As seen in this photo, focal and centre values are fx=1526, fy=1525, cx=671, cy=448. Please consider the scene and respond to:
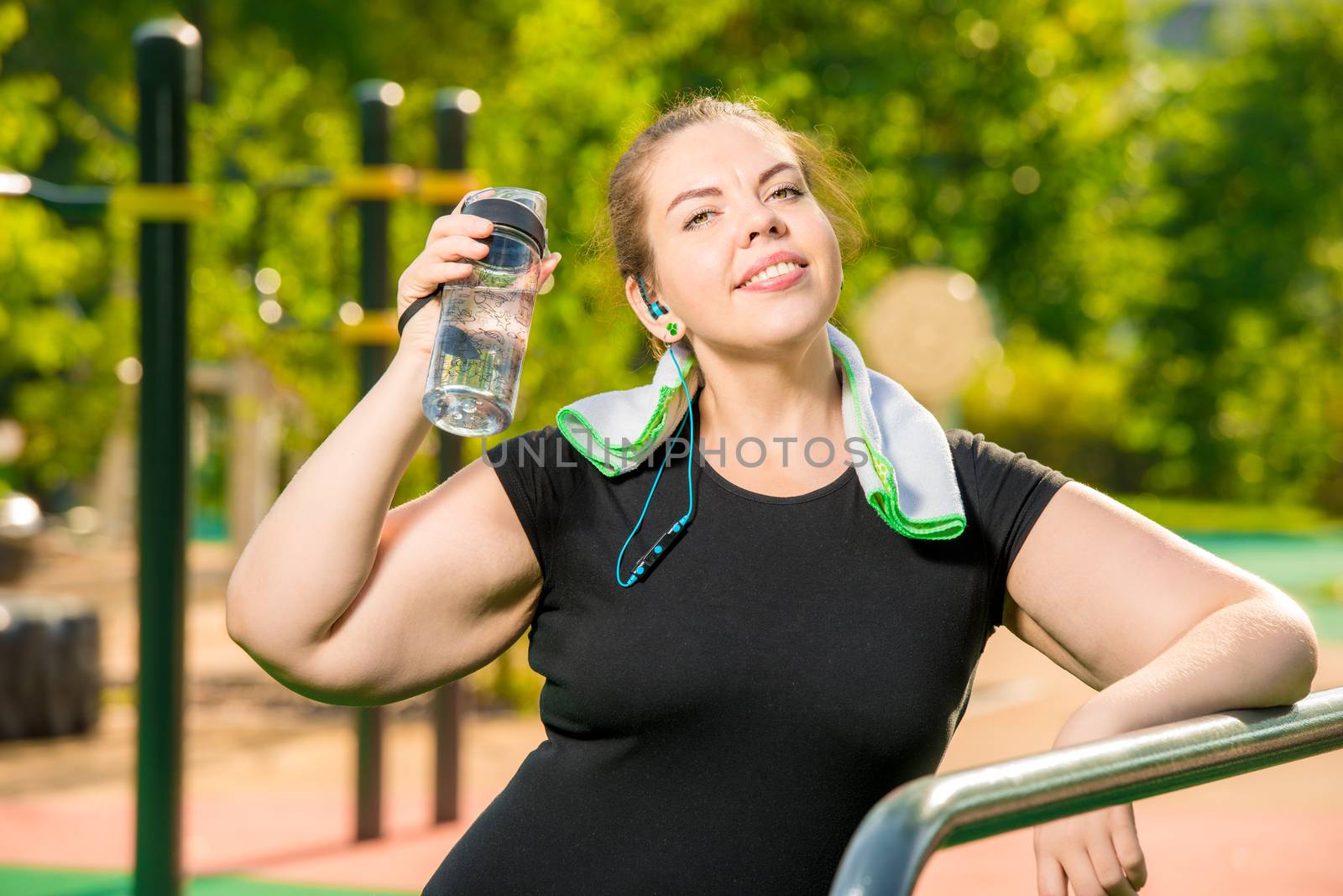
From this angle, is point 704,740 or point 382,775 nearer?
point 704,740

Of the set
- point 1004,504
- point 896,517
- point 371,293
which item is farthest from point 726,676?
point 371,293

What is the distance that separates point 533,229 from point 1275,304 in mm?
24705

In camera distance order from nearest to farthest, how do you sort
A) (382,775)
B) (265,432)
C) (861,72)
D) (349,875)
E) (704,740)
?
(704,740) → (349,875) → (382,775) → (861,72) → (265,432)

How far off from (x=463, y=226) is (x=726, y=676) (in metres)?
0.54

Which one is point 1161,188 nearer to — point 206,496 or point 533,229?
point 206,496

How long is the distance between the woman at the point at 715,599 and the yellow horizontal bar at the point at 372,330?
11.1 feet

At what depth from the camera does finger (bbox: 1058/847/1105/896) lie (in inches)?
52.9

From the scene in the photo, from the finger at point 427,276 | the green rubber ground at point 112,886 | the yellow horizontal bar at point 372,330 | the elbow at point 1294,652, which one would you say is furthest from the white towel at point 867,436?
the yellow horizontal bar at point 372,330

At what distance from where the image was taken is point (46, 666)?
6.76 meters

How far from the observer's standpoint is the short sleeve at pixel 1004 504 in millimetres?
1692

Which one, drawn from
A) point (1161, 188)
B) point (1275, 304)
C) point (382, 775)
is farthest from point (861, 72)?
point (1275, 304)

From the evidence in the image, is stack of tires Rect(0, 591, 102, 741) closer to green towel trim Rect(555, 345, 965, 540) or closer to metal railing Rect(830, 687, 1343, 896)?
green towel trim Rect(555, 345, 965, 540)

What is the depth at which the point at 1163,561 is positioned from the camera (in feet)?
5.27


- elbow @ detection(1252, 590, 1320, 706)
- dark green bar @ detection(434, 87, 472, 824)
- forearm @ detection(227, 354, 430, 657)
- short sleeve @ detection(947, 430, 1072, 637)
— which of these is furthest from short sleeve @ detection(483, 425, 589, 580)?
dark green bar @ detection(434, 87, 472, 824)
